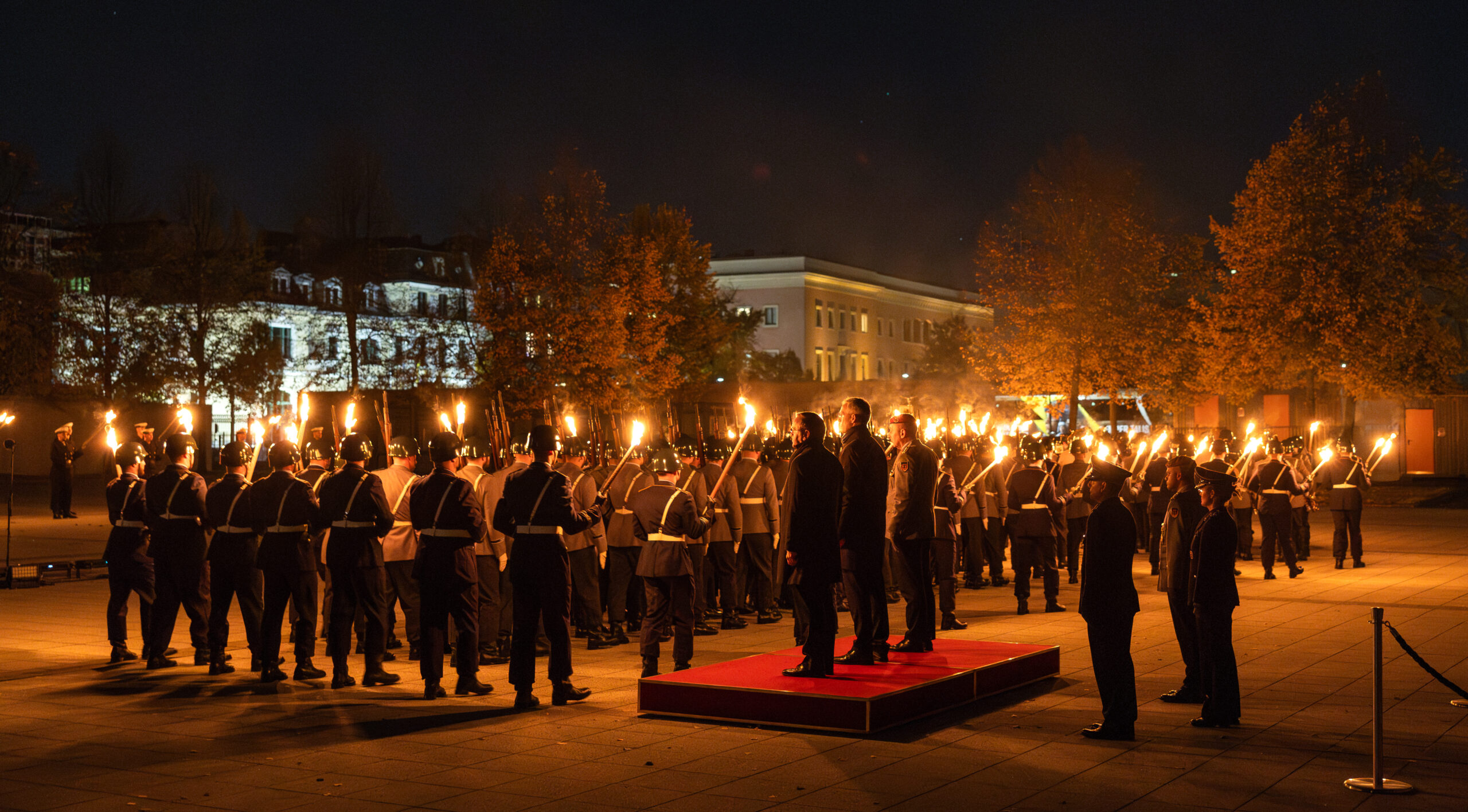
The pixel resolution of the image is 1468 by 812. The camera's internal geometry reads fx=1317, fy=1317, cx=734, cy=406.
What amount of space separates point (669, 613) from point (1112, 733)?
380cm

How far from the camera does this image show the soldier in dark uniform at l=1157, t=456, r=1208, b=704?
9094 mm

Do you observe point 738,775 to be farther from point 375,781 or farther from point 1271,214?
point 1271,214

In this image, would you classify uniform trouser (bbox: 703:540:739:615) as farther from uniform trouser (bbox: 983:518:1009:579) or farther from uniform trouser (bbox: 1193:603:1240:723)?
uniform trouser (bbox: 1193:603:1240:723)

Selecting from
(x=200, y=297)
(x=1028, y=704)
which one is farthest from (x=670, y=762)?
(x=200, y=297)

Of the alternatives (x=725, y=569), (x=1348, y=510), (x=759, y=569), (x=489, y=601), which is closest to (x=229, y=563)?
(x=489, y=601)

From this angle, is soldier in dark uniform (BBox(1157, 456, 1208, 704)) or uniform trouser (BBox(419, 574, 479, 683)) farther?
uniform trouser (BBox(419, 574, 479, 683))

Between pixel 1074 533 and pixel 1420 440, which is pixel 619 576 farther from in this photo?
pixel 1420 440

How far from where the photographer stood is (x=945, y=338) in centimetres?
9881

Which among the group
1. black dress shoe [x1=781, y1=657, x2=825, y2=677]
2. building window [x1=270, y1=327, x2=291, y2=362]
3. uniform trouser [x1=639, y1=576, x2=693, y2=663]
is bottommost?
black dress shoe [x1=781, y1=657, x2=825, y2=677]

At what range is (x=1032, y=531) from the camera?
50.4 feet

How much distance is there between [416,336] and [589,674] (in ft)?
139

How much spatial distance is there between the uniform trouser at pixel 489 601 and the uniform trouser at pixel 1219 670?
603 centimetres

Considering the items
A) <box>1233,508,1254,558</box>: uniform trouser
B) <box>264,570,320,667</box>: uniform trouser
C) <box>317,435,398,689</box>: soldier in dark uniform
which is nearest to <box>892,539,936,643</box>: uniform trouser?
<box>317,435,398,689</box>: soldier in dark uniform

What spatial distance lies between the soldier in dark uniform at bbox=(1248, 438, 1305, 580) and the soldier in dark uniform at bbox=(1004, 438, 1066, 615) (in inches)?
171
